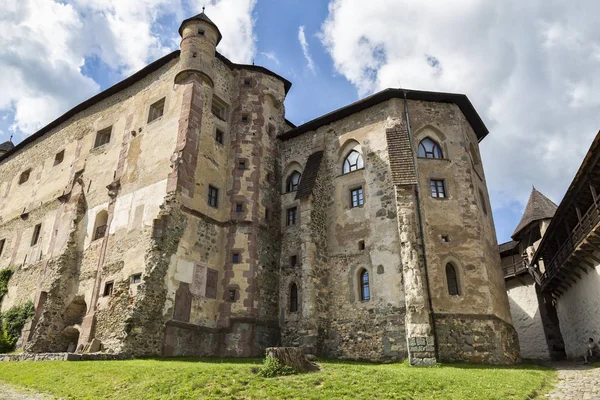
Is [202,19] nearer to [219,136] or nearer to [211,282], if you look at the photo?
[219,136]

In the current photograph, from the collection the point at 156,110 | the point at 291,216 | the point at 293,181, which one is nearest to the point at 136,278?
the point at 291,216

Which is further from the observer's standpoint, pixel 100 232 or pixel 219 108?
pixel 219 108

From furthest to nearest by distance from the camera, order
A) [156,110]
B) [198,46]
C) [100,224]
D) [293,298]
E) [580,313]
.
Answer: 1. [156,110]
2. [198,46]
3. [100,224]
4. [580,313]
5. [293,298]

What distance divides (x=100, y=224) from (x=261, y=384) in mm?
17074

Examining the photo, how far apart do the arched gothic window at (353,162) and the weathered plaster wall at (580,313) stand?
39.7 feet

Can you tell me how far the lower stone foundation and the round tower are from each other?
18135mm

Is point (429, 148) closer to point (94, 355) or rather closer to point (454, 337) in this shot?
point (454, 337)

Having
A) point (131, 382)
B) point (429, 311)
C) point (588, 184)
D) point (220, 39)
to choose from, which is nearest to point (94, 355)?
point (131, 382)

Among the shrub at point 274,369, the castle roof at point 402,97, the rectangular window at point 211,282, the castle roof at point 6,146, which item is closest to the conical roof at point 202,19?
the castle roof at point 402,97

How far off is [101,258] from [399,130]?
16.6 m

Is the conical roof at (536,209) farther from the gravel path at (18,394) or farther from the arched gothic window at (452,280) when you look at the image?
the gravel path at (18,394)

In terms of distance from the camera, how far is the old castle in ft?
67.4

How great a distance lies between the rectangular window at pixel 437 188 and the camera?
2295cm

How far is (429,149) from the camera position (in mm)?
24266
